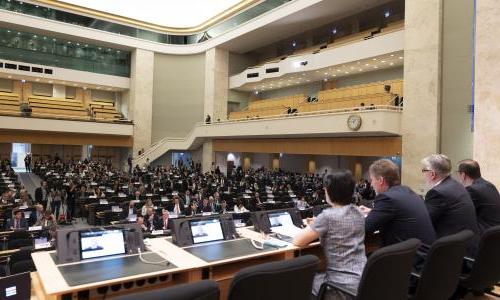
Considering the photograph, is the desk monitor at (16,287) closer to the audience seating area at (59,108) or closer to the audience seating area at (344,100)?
the audience seating area at (344,100)

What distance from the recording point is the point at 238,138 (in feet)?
79.2

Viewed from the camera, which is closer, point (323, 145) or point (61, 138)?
point (323, 145)

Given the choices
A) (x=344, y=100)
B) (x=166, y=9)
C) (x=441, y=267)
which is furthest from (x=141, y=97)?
(x=441, y=267)

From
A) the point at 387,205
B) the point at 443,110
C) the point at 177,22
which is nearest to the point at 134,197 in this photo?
the point at 387,205

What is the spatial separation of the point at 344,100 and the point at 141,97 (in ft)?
53.3

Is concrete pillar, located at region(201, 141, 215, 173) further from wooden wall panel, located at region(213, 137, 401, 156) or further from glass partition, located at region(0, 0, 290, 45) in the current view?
glass partition, located at region(0, 0, 290, 45)

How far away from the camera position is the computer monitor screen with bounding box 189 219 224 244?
11.8 ft

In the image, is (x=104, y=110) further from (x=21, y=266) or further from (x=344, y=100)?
(x=21, y=266)

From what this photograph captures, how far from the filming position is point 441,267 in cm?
261

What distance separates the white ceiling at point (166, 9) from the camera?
25922mm

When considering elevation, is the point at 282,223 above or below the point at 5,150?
below

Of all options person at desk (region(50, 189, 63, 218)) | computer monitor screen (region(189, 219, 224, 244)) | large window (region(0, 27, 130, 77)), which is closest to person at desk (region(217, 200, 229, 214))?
person at desk (region(50, 189, 63, 218))

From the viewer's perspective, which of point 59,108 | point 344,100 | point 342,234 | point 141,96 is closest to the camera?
point 342,234

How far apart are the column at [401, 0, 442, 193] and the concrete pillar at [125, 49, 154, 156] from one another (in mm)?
19339
